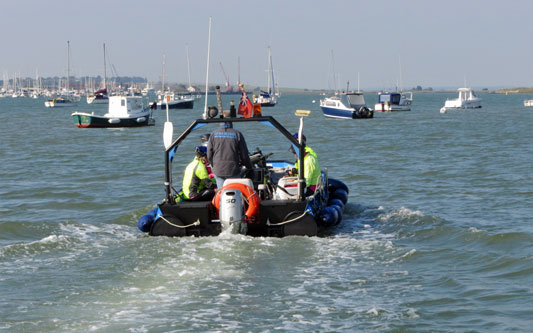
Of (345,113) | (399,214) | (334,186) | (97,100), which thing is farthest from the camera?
(97,100)

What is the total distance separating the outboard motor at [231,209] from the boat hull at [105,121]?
45.1 metres

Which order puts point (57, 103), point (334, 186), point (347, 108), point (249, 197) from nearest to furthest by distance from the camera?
point (249, 197)
point (334, 186)
point (347, 108)
point (57, 103)

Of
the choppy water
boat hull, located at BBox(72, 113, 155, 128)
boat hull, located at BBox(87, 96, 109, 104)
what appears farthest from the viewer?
boat hull, located at BBox(87, 96, 109, 104)

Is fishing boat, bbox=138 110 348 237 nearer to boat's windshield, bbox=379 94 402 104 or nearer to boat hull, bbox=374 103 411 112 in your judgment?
boat hull, bbox=374 103 411 112

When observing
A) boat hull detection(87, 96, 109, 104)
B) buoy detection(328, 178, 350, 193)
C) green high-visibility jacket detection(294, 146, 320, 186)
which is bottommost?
buoy detection(328, 178, 350, 193)

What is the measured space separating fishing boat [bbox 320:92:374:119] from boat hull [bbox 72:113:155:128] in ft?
74.3

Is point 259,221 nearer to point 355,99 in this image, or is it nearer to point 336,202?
point 336,202

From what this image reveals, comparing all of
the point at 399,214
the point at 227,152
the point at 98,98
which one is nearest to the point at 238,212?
the point at 227,152

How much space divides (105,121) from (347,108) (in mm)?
26415

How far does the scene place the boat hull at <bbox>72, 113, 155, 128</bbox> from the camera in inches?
2218

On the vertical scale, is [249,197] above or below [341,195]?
above

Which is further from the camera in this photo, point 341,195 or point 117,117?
point 117,117

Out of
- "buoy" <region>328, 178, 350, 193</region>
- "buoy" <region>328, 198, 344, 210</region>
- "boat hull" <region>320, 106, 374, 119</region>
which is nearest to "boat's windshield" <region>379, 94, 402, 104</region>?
"boat hull" <region>320, 106, 374, 119</region>

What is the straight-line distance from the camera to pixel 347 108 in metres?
73.6
